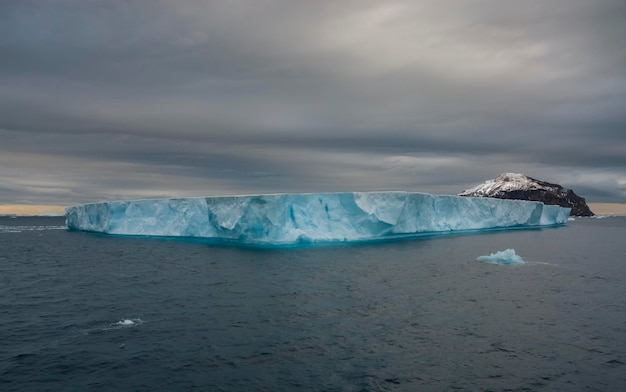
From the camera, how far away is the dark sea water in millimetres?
8805

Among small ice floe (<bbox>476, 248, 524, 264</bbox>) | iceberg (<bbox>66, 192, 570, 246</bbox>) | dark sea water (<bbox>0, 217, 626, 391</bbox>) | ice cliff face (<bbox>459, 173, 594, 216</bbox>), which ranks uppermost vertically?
ice cliff face (<bbox>459, 173, 594, 216</bbox>)

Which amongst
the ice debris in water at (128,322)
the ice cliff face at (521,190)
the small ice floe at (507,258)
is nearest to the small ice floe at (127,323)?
the ice debris in water at (128,322)

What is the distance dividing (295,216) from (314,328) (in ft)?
66.1

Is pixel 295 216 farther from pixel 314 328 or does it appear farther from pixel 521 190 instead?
pixel 521 190

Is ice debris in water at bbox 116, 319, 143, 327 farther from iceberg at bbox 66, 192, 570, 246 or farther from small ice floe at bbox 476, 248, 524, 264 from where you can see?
small ice floe at bbox 476, 248, 524, 264

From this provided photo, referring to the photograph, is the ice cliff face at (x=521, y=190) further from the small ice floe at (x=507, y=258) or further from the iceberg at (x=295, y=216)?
the small ice floe at (x=507, y=258)

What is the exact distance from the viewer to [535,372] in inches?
357

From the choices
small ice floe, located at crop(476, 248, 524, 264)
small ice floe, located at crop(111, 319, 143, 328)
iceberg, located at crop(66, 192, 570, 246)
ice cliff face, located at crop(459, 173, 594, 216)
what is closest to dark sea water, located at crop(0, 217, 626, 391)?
small ice floe, located at crop(111, 319, 143, 328)

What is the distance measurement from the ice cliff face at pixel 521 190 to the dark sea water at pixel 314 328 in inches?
3149

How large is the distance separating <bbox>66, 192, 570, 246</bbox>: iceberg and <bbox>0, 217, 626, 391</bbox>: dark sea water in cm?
900

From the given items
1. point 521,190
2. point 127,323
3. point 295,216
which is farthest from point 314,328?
point 521,190

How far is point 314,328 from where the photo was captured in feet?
39.3

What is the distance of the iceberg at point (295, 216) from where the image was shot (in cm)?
3175

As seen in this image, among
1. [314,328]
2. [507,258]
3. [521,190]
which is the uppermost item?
[521,190]
